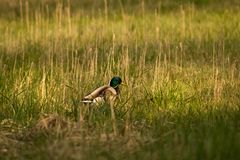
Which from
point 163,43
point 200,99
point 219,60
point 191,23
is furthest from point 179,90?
point 191,23

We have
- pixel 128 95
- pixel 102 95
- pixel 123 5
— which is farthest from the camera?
pixel 123 5

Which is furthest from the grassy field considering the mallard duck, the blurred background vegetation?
the blurred background vegetation

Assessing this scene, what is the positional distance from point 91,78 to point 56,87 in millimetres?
534

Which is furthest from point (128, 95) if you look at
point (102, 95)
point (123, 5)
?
point (123, 5)

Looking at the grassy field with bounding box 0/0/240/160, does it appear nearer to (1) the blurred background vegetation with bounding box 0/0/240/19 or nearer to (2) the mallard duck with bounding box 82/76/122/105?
(2) the mallard duck with bounding box 82/76/122/105

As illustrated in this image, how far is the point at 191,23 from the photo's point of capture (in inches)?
514

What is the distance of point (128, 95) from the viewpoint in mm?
7438

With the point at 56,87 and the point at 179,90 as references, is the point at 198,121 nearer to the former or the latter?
the point at 179,90

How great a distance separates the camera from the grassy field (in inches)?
200

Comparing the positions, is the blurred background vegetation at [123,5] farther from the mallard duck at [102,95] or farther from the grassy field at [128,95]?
the mallard duck at [102,95]

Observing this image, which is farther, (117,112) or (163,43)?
(163,43)

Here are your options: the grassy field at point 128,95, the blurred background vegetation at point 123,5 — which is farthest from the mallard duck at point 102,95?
the blurred background vegetation at point 123,5

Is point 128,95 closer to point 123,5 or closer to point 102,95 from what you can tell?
point 102,95

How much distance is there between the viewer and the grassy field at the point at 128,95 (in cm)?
507
